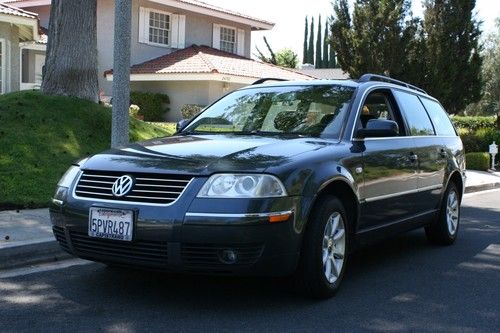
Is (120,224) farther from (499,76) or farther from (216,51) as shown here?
(499,76)

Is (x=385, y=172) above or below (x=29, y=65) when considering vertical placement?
below

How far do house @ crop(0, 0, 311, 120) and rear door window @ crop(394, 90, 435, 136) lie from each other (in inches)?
677

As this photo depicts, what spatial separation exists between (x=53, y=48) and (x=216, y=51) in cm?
1740

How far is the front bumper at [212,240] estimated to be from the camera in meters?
4.38

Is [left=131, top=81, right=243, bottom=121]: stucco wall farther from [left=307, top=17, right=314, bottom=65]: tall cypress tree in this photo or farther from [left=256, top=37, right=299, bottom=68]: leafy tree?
[left=307, top=17, right=314, bottom=65]: tall cypress tree

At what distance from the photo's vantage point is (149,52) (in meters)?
27.0

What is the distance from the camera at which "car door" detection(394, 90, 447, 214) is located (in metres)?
6.68

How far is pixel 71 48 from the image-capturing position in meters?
11.2

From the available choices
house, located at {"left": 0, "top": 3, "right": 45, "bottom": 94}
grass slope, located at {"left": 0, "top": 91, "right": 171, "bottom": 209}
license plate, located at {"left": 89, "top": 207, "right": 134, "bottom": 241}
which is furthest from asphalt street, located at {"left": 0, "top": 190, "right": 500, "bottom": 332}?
house, located at {"left": 0, "top": 3, "right": 45, "bottom": 94}

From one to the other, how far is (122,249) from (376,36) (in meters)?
19.1

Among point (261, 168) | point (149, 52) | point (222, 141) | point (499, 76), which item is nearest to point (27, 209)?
point (222, 141)

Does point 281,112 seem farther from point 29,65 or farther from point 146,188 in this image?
point 29,65

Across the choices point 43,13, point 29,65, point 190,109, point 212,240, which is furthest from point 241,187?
point 43,13

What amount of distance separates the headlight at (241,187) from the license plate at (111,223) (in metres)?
0.54
